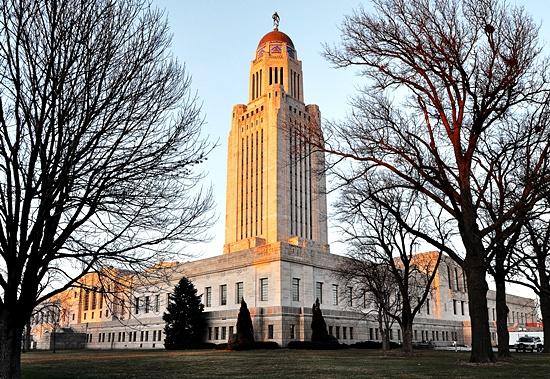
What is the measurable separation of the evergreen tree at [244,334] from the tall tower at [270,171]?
1105 inches

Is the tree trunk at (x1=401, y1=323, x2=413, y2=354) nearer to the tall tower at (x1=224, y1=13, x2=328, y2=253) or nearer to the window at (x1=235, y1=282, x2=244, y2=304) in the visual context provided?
the window at (x1=235, y1=282, x2=244, y2=304)

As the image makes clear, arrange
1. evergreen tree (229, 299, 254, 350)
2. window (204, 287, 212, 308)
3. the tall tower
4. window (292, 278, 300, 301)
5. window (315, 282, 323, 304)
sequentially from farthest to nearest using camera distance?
the tall tower
window (204, 287, 212, 308)
window (315, 282, 323, 304)
window (292, 278, 300, 301)
evergreen tree (229, 299, 254, 350)

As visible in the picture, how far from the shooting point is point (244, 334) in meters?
46.5

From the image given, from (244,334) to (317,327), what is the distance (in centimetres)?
727

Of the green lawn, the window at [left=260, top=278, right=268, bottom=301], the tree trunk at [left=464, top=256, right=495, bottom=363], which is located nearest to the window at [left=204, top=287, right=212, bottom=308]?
the window at [left=260, top=278, right=268, bottom=301]

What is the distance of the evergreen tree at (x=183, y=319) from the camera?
52.7 m

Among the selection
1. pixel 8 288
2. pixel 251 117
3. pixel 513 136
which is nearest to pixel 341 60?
pixel 513 136

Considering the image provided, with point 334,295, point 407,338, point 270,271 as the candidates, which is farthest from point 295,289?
point 407,338

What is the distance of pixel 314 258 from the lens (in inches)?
2215

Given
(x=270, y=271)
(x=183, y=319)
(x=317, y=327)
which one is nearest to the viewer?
(x=317, y=327)

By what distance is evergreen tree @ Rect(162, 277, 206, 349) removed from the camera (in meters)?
52.7

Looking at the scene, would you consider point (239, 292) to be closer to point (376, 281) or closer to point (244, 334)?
point (244, 334)

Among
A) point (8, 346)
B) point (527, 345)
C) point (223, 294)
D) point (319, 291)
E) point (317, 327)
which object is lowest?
point (527, 345)

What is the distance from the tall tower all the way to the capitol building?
177 millimetres
